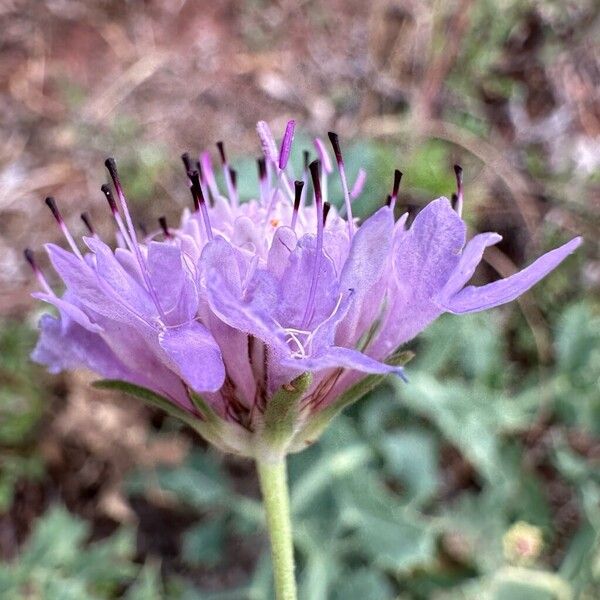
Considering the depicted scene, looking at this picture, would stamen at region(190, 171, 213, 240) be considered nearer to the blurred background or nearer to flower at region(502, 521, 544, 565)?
the blurred background

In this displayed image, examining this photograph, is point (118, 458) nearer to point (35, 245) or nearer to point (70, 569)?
point (70, 569)

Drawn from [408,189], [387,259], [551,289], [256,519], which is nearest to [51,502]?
[256,519]

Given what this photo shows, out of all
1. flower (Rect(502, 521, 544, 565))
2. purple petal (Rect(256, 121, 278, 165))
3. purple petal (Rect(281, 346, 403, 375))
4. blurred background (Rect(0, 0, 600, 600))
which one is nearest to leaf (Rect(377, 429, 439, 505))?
blurred background (Rect(0, 0, 600, 600))

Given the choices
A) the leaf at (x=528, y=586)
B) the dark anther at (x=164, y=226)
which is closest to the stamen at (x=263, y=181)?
the dark anther at (x=164, y=226)

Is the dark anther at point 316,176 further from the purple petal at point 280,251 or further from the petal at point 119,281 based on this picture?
the petal at point 119,281

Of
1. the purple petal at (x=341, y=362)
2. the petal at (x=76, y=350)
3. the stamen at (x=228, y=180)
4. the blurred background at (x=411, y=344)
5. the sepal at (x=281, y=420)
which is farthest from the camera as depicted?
the blurred background at (x=411, y=344)

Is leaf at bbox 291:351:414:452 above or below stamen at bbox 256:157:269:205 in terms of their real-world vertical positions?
below
